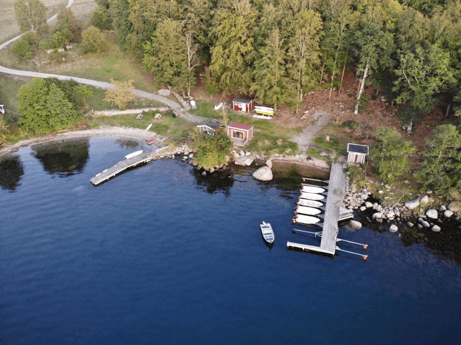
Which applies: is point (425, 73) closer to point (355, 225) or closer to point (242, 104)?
point (355, 225)

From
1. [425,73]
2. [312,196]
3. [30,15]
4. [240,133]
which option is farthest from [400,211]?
[30,15]

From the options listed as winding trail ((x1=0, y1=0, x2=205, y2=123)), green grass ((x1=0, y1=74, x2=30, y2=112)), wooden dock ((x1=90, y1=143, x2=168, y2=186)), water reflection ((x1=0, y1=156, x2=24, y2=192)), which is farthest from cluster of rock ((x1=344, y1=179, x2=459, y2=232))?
green grass ((x1=0, y1=74, x2=30, y2=112))

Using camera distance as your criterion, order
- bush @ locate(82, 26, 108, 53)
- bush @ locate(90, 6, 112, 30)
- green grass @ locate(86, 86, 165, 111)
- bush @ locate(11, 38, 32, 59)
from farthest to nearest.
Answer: bush @ locate(90, 6, 112, 30) < bush @ locate(82, 26, 108, 53) < bush @ locate(11, 38, 32, 59) < green grass @ locate(86, 86, 165, 111)

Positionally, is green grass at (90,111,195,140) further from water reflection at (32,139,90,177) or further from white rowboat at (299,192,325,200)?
white rowboat at (299,192,325,200)

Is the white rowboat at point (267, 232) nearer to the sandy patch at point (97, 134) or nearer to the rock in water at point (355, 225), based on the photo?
the rock in water at point (355, 225)

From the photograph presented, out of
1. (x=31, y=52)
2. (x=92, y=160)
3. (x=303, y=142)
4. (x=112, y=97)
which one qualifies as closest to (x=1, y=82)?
(x=31, y=52)

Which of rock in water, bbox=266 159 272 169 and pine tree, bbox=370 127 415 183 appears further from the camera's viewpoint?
rock in water, bbox=266 159 272 169

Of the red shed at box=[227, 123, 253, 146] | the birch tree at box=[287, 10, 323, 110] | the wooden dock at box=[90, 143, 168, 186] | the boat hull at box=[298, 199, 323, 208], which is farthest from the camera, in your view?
the birch tree at box=[287, 10, 323, 110]
